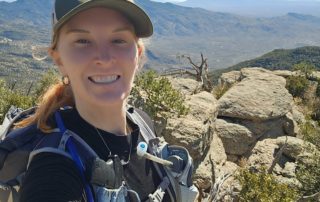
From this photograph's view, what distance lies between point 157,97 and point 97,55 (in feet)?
38.8

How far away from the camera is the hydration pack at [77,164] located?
2.31 meters

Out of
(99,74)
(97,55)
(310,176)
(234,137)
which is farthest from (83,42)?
(234,137)

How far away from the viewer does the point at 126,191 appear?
2.54m

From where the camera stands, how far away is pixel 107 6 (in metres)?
2.63

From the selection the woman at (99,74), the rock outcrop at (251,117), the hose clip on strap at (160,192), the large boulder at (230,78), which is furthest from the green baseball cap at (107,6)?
the large boulder at (230,78)

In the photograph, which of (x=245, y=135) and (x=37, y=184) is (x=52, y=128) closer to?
A: (x=37, y=184)

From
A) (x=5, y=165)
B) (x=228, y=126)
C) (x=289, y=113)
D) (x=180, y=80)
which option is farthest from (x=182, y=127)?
(x=5, y=165)

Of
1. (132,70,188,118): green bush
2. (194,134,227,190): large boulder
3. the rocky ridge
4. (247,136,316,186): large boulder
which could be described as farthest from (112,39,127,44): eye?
(247,136,316,186): large boulder

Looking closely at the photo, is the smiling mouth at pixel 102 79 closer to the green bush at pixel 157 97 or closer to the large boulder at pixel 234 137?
the green bush at pixel 157 97

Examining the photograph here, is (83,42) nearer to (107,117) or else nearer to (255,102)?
(107,117)

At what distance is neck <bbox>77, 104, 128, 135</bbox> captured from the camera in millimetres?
2844

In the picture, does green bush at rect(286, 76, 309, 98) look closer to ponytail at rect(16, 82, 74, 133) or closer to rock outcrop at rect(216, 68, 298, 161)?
rock outcrop at rect(216, 68, 298, 161)

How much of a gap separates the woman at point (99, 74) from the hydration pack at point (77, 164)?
0.06m

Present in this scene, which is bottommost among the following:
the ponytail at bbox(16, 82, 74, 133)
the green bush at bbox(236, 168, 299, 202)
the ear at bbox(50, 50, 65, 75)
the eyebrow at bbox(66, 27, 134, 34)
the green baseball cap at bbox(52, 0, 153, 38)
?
the green bush at bbox(236, 168, 299, 202)
